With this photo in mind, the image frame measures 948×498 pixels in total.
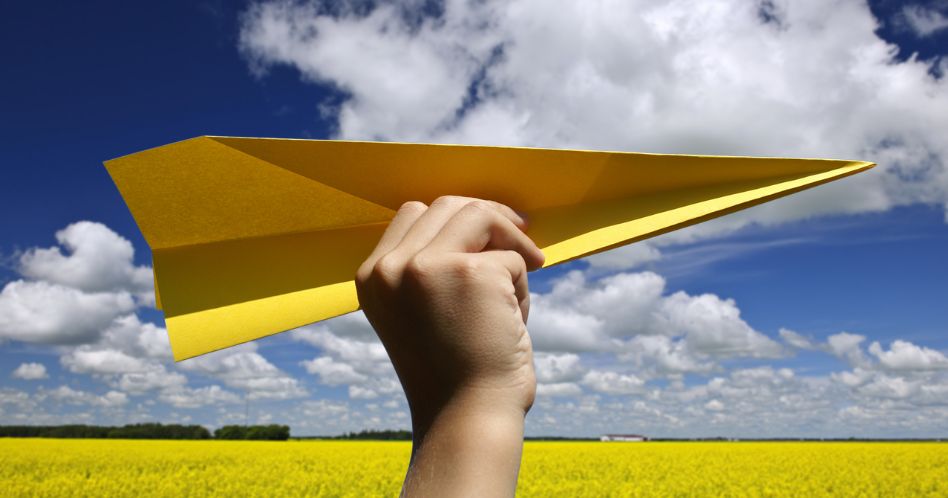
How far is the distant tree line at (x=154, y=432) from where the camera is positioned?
142 ft

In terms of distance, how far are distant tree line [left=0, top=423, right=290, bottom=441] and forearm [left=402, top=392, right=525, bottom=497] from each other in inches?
1851

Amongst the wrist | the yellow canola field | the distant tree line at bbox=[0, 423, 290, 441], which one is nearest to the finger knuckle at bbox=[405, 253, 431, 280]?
the wrist

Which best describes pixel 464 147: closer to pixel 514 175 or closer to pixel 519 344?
pixel 514 175

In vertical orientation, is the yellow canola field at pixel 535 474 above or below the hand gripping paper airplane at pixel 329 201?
below

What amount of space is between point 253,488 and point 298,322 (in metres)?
12.4

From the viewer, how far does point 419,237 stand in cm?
117

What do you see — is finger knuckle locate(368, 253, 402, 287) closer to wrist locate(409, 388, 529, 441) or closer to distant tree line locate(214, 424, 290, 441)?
wrist locate(409, 388, 529, 441)

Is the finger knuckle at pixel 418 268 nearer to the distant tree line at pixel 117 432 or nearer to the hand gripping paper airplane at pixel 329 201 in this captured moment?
the hand gripping paper airplane at pixel 329 201

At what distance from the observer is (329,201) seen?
5.73 ft

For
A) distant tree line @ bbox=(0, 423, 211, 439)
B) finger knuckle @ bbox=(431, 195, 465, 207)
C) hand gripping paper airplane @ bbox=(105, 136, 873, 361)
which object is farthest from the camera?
distant tree line @ bbox=(0, 423, 211, 439)

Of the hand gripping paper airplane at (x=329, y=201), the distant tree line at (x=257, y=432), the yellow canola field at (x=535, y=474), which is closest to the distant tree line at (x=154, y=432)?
the distant tree line at (x=257, y=432)

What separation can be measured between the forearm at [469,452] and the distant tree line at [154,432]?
154ft

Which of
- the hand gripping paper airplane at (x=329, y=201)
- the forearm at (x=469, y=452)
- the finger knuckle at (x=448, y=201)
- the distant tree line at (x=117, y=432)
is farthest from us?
the distant tree line at (x=117, y=432)

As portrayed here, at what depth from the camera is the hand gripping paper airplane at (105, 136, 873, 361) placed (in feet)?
5.28
